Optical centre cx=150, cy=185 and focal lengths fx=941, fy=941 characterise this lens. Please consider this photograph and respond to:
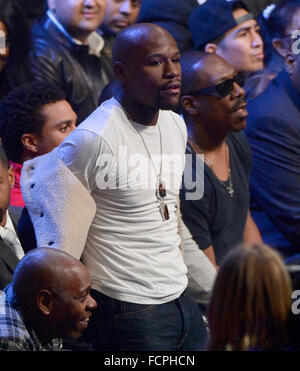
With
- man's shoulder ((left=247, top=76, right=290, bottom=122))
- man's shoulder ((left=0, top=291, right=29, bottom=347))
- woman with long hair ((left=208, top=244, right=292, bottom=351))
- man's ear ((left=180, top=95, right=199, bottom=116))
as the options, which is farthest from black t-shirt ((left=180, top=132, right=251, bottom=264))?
woman with long hair ((left=208, top=244, right=292, bottom=351))

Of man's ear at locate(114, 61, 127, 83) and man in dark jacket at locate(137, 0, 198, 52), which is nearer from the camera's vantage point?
man's ear at locate(114, 61, 127, 83)

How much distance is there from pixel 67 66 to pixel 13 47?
300 millimetres

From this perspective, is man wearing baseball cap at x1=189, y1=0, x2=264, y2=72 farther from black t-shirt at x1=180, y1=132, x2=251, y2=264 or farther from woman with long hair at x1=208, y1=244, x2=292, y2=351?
woman with long hair at x1=208, y1=244, x2=292, y2=351

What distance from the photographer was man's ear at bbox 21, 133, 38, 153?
356cm

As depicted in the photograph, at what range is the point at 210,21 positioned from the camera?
4637 millimetres

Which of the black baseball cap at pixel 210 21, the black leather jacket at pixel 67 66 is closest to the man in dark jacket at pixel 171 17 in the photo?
the black baseball cap at pixel 210 21

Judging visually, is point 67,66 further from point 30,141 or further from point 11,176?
point 11,176

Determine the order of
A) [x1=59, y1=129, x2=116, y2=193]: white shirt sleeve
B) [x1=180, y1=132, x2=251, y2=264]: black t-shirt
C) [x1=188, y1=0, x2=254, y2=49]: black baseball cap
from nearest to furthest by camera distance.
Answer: [x1=59, y1=129, x2=116, y2=193]: white shirt sleeve
[x1=180, y1=132, x2=251, y2=264]: black t-shirt
[x1=188, y1=0, x2=254, y2=49]: black baseball cap

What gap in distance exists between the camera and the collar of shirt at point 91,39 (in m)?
4.50

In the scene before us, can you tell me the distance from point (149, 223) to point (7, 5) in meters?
1.64

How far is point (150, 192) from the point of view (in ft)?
10.1

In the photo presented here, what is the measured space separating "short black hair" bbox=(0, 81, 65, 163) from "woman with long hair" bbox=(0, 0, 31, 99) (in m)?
0.53

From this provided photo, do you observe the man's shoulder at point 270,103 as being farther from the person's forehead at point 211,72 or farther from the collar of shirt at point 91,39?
the collar of shirt at point 91,39

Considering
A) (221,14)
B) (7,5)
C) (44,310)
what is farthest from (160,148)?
(221,14)
